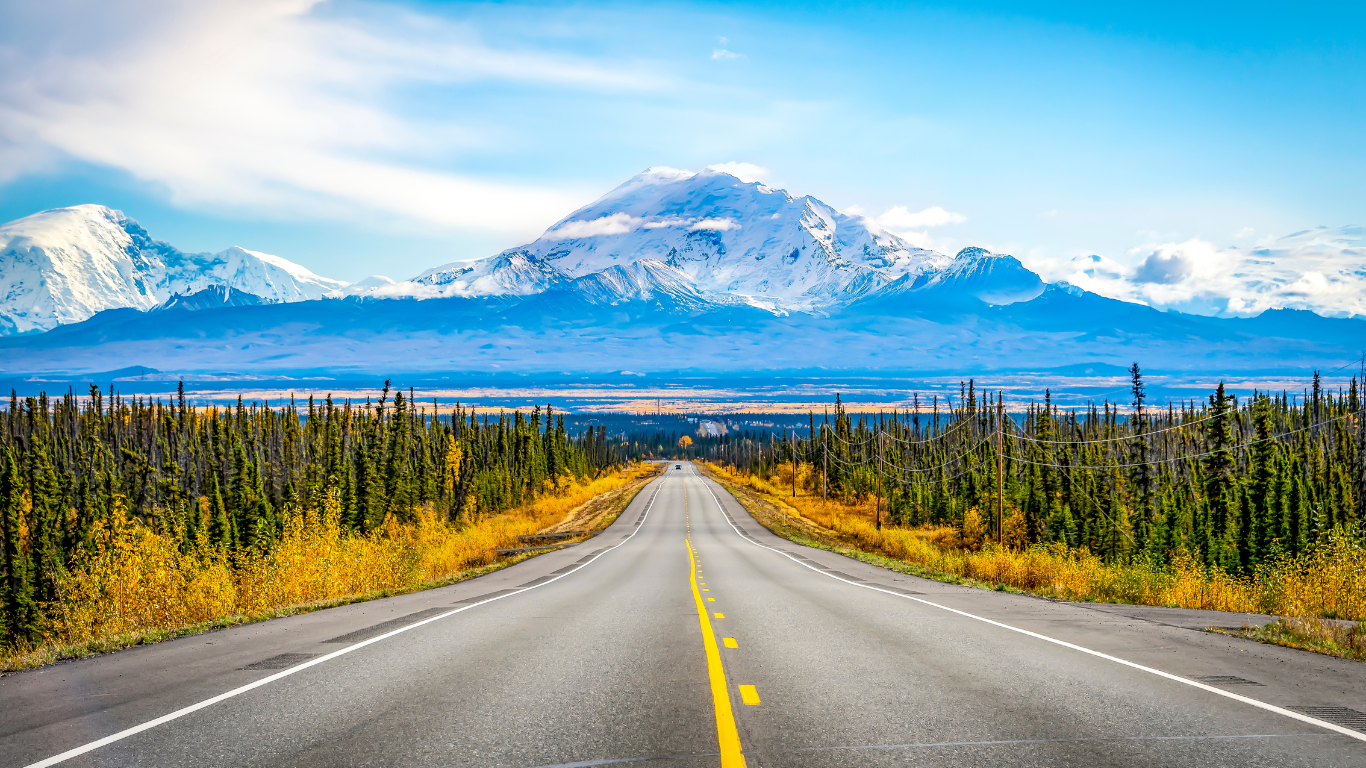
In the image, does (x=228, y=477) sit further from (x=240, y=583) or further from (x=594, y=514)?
(x=240, y=583)

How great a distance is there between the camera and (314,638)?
10.5 meters

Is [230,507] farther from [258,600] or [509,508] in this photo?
[258,600]

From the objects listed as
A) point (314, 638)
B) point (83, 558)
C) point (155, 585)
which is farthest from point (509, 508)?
point (314, 638)

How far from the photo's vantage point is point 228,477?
303ft

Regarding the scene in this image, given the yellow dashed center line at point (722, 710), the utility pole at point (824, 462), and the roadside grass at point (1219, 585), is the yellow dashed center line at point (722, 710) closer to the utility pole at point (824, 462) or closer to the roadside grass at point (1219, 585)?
the roadside grass at point (1219, 585)

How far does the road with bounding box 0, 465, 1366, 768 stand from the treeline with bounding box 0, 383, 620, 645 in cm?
2937

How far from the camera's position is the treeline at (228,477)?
168 feet

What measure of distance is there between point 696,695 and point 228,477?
102 metres

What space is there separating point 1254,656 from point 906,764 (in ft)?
21.3

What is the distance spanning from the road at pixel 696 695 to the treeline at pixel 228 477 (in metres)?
29.4

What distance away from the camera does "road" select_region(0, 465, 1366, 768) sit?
18.1ft

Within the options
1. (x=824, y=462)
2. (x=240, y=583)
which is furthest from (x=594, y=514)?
(x=240, y=583)

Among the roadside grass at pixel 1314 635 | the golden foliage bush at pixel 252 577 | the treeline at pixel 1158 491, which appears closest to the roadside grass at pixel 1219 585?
the roadside grass at pixel 1314 635

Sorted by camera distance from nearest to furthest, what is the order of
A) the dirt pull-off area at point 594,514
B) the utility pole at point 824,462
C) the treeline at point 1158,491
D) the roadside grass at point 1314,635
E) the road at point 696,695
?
the road at point 696,695, the roadside grass at point 1314,635, the treeline at point 1158,491, the dirt pull-off area at point 594,514, the utility pole at point 824,462
